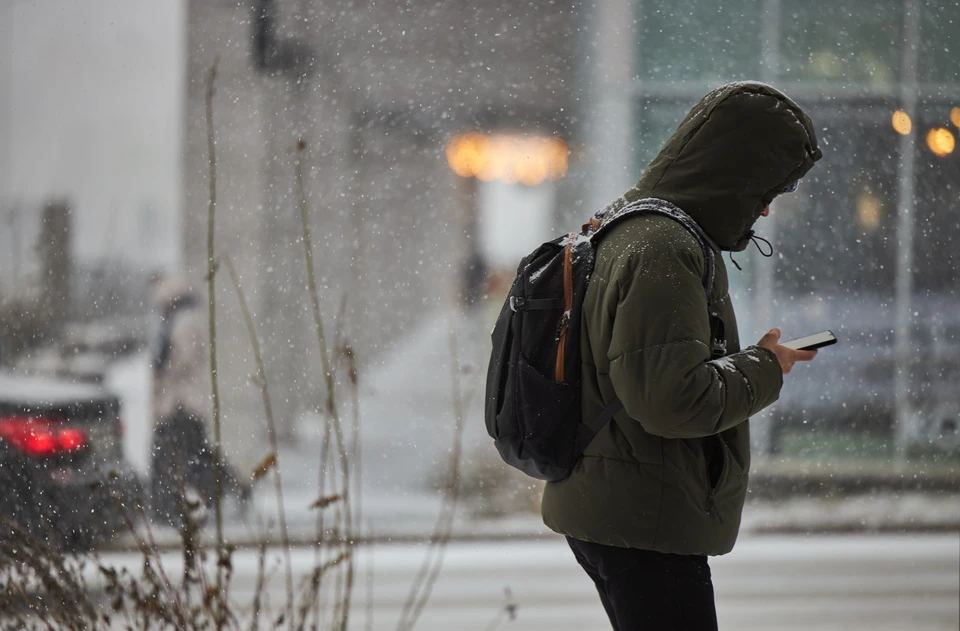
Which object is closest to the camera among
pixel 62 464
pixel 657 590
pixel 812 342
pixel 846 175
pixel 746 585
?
pixel 657 590

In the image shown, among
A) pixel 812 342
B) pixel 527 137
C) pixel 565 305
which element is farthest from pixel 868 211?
pixel 565 305

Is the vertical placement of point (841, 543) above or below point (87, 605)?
below

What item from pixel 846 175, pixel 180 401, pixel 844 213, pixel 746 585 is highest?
pixel 846 175

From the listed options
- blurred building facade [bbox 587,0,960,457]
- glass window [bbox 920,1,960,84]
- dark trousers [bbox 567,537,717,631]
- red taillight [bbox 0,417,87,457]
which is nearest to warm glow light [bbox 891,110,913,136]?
Answer: blurred building facade [bbox 587,0,960,457]

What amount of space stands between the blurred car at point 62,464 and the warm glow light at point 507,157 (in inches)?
52.8

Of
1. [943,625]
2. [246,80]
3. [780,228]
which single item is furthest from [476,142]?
[943,625]

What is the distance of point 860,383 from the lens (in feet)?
9.34

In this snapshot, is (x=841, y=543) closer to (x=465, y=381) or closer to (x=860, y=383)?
(x=860, y=383)

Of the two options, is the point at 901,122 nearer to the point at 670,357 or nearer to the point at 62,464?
the point at 670,357

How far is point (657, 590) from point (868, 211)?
1851 mm

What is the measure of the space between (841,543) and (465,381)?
4.39ft

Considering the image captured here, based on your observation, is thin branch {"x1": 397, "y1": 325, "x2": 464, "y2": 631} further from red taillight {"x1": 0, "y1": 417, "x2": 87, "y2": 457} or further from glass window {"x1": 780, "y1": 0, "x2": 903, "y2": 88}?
glass window {"x1": 780, "y1": 0, "x2": 903, "y2": 88}

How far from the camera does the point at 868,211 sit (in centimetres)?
275

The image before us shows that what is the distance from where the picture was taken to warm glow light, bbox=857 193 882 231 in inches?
108
